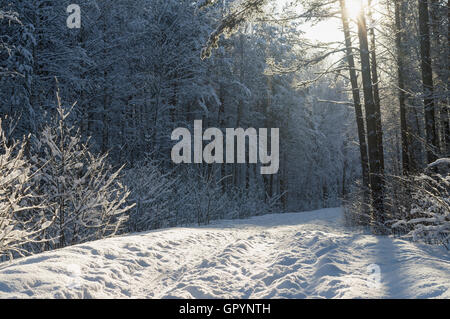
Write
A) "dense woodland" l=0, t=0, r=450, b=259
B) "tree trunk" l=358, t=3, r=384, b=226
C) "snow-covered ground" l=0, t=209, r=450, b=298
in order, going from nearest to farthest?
"snow-covered ground" l=0, t=209, r=450, b=298 < "dense woodland" l=0, t=0, r=450, b=259 < "tree trunk" l=358, t=3, r=384, b=226

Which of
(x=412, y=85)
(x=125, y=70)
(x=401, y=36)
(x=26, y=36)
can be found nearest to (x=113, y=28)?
(x=125, y=70)

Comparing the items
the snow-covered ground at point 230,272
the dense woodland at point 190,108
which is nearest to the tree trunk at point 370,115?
the dense woodland at point 190,108

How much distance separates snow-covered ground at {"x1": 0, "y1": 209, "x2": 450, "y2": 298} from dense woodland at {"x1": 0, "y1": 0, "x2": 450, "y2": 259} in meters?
0.67

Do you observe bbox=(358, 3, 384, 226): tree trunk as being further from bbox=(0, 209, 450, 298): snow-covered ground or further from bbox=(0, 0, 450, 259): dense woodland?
bbox=(0, 209, 450, 298): snow-covered ground

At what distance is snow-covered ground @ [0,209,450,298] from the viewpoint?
12.2ft

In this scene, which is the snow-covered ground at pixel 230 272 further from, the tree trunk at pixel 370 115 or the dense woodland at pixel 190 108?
the tree trunk at pixel 370 115

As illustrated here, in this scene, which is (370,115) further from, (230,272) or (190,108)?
(190,108)

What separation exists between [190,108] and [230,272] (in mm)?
25829

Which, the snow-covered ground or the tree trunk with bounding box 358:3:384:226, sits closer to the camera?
the snow-covered ground

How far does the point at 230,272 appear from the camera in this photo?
5.03 meters

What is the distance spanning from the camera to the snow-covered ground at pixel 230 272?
12.2ft

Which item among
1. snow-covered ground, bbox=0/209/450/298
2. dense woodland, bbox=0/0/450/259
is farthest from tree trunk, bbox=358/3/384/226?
snow-covered ground, bbox=0/209/450/298

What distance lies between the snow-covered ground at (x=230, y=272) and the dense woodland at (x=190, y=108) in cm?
67
